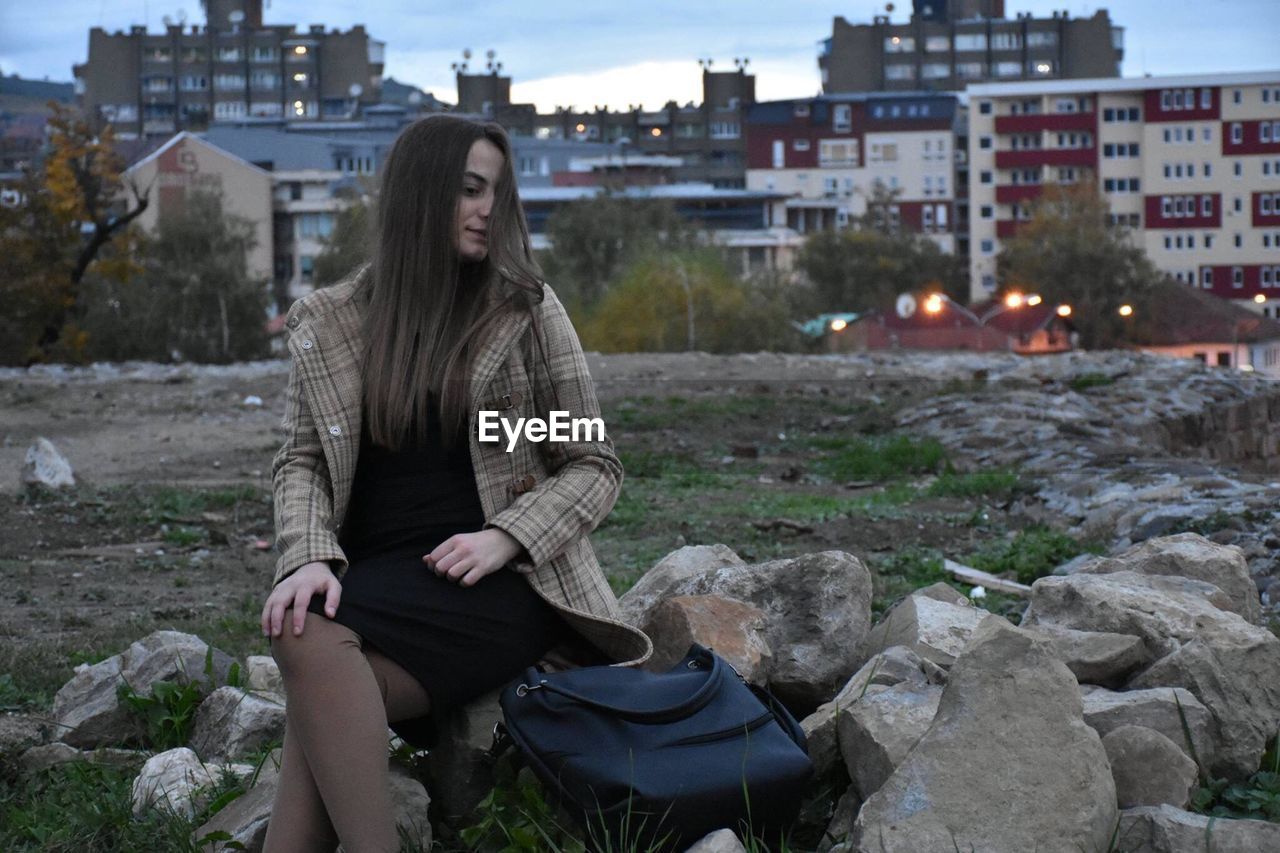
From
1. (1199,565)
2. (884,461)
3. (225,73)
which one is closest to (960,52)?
(225,73)

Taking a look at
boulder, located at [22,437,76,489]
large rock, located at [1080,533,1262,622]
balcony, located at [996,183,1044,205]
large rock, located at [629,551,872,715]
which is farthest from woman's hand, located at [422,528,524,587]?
balcony, located at [996,183,1044,205]

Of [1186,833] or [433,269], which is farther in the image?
[433,269]

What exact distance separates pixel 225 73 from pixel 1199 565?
131m

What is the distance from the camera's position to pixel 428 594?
3.47 meters

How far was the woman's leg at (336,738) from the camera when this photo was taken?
3.22 m

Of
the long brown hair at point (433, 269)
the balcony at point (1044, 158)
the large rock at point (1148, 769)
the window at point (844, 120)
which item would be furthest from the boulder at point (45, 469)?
the window at point (844, 120)

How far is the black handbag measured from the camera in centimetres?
318

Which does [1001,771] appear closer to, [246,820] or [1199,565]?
[246,820]

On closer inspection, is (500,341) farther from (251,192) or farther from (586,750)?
(251,192)

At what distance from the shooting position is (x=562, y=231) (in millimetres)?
56688

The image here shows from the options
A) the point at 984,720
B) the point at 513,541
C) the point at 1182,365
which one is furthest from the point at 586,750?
the point at 1182,365

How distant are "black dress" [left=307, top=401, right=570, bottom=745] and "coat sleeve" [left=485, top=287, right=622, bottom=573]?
11 cm

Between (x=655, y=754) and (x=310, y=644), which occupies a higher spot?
(x=310, y=644)

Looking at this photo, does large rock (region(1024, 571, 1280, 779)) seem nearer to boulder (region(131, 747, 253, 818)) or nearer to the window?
boulder (region(131, 747, 253, 818))
